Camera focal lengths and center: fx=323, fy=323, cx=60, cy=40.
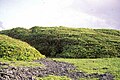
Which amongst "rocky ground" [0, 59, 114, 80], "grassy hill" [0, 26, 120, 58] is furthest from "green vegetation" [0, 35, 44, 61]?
"grassy hill" [0, 26, 120, 58]

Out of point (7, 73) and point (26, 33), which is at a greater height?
point (26, 33)

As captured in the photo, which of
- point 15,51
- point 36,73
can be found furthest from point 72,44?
point 36,73

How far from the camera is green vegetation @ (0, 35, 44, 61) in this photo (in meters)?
48.8

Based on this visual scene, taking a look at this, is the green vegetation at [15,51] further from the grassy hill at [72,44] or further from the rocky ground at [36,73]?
the grassy hill at [72,44]

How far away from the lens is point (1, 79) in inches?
1112

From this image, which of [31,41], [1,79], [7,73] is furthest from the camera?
[31,41]

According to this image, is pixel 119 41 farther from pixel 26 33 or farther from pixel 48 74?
pixel 48 74

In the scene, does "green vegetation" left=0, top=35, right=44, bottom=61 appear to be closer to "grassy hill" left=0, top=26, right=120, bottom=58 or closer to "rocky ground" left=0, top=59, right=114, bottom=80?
"rocky ground" left=0, top=59, right=114, bottom=80

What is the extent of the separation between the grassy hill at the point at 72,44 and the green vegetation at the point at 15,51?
53.8 feet

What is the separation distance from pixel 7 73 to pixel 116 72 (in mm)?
15833

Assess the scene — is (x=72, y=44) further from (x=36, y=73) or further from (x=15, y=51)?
(x=36, y=73)

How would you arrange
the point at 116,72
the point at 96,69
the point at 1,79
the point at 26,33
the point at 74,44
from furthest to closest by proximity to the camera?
1. the point at 26,33
2. the point at 74,44
3. the point at 96,69
4. the point at 116,72
5. the point at 1,79

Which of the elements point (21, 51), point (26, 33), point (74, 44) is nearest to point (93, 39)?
point (74, 44)

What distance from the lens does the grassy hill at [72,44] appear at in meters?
70.2
